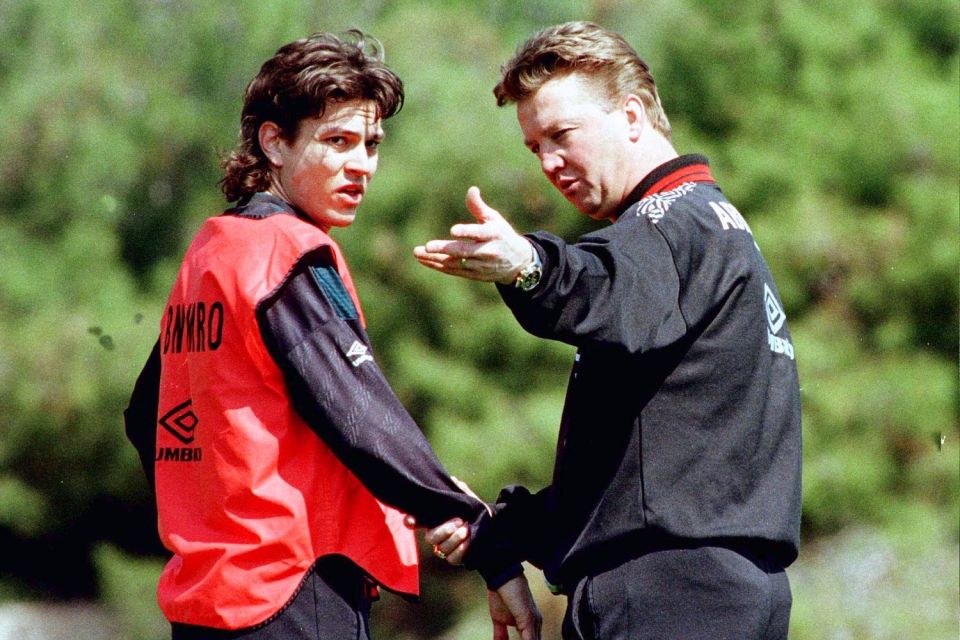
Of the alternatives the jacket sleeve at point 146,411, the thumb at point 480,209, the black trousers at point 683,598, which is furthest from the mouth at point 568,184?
the jacket sleeve at point 146,411

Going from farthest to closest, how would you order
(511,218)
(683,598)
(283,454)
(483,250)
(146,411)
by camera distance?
(511,218), (146,411), (283,454), (683,598), (483,250)

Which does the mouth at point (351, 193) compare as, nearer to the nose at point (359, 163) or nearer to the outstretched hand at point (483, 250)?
the nose at point (359, 163)

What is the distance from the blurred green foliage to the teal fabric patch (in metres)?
3.00

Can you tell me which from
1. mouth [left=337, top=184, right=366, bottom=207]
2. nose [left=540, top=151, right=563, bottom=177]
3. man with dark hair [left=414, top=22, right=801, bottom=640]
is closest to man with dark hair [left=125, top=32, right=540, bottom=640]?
mouth [left=337, top=184, right=366, bottom=207]

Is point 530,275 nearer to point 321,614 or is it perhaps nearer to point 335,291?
point 335,291

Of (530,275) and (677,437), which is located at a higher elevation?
(530,275)

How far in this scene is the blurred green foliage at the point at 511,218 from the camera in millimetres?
5043

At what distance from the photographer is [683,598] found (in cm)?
193

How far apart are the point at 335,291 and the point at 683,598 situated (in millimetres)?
726

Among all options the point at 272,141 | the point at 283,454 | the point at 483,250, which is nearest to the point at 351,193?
the point at 272,141

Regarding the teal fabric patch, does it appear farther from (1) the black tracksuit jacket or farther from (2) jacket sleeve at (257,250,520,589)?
(1) the black tracksuit jacket

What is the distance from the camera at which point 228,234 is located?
2107 millimetres

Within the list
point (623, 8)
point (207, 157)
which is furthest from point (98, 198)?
point (623, 8)

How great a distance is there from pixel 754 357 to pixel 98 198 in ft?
15.0
